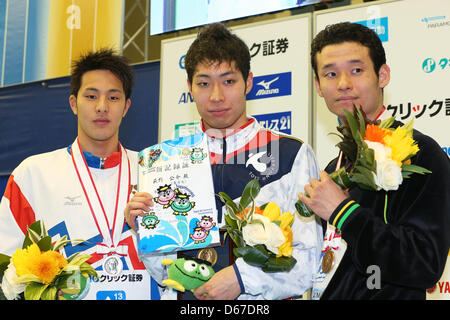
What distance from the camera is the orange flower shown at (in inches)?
68.7

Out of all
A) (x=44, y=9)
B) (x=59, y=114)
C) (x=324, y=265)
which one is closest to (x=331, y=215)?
(x=324, y=265)

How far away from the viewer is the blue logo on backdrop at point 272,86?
402cm

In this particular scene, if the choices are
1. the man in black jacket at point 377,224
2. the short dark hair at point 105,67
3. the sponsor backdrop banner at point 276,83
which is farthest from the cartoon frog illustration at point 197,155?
the sponsor backdrop banner at point 276,83

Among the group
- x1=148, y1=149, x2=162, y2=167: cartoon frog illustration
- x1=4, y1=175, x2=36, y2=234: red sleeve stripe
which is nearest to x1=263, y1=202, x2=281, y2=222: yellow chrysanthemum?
x1=148, y1=149, x2=162, y2=167: cartoon frog illustration

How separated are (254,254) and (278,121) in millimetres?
2291

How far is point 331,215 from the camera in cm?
182

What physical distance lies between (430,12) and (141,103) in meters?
2.66

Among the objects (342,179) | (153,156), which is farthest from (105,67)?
(342,179)

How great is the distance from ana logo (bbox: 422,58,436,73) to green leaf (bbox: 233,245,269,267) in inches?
92.3

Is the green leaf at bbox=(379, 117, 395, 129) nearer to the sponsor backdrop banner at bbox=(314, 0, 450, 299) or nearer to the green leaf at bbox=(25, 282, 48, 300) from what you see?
the green leaf at bbox=(25, 282, 48, 300)

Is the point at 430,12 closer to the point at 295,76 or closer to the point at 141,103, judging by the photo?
the point at 295,76

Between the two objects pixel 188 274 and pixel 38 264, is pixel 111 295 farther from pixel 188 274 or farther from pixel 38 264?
pixel 188 274

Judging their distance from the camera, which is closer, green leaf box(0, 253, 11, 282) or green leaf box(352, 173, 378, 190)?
green leaf box(352, 173, 378, 190)

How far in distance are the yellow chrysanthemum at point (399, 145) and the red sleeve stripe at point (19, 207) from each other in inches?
74.5
